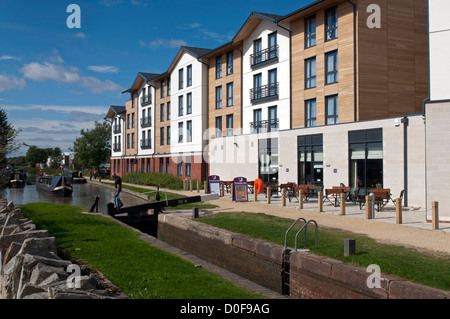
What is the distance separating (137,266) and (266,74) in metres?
23.0

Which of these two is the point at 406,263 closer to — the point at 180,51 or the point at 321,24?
the point at 321,24

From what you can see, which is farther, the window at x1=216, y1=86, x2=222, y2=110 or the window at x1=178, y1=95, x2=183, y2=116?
the window at x1=178, y1=95, x2=183, y2=116

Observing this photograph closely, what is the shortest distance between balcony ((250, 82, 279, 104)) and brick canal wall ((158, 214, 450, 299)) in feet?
50.5

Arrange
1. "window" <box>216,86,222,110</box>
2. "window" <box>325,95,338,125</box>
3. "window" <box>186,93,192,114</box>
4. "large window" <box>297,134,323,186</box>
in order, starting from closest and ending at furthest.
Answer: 1. "large window" <box>297,134,323,186</box>
2. "window" <box>325,95,338,125</box>
3. "window" <box>216,86,222,110</box>
4. "window" <box>186,93,192,114</box>

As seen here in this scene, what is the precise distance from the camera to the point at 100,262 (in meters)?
8.62

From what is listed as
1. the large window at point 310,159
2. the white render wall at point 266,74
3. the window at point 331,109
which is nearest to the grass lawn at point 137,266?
the large window at point 310,159

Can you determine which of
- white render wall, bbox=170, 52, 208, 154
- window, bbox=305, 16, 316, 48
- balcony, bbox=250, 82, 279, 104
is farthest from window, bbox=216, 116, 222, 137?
window, bbox=305, 16, 316, 48

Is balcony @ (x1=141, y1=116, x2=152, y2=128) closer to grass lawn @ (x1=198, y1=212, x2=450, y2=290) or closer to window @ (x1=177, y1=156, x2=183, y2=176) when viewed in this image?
window @ (x1=177, y1=156, x2=183, y2=176)

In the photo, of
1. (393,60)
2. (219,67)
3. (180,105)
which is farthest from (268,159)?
(180,105)

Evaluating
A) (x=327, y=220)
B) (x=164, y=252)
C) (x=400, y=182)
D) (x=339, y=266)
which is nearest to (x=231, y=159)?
(x=400, y=182)

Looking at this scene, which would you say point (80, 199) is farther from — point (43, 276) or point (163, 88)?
point (43, 276)

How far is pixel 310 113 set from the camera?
2533 cm

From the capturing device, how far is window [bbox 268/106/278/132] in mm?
28125

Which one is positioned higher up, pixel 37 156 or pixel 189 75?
pixel 189 75
